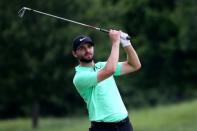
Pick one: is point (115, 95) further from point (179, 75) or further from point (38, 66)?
point (179, 75)

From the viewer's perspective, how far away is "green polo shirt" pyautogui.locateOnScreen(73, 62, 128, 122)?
6551 mm

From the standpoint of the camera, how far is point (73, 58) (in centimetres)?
2350

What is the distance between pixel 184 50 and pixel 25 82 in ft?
30.5

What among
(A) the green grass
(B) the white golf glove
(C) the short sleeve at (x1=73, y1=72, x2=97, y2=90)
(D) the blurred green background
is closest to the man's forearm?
A: (B) the white golf glove

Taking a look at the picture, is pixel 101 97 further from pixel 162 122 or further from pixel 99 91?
pixel 162 122


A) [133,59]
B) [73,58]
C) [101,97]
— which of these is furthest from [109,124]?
[73,58]

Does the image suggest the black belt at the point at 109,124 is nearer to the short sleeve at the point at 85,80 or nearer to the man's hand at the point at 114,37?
the short sleeve at the point at 85,80

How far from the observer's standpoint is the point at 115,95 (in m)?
6.58

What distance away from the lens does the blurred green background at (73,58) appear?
22.2 meters

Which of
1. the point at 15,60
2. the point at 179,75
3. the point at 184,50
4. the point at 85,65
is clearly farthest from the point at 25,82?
the point at 85,65

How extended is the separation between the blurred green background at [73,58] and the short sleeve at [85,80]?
11.8 metres

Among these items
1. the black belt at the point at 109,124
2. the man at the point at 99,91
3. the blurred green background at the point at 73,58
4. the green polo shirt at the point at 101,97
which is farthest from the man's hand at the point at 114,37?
the blurred green background at the point at 73,58

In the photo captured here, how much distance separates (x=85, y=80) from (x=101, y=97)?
8.4 inches

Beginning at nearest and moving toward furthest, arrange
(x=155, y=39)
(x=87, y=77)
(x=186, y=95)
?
(x=87, y=77)
(x=155, y=39)
(x=186, y=95)
